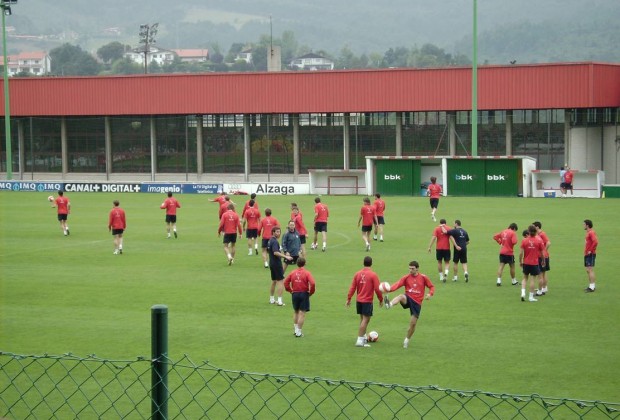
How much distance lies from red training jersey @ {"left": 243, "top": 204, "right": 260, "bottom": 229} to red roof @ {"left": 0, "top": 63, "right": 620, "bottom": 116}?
36.7m

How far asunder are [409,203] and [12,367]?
37.7 metres

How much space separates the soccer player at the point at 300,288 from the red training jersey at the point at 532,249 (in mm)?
6406

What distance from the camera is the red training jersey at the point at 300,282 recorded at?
60.7 feet

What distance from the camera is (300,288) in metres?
18.6

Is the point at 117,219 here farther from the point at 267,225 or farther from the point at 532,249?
the point at 532,249

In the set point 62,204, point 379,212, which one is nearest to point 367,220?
point 379,212

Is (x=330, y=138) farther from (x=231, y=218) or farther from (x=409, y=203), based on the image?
(x=231, y=218)

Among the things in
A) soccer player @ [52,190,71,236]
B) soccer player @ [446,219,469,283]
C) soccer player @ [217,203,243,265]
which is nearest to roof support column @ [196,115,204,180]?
soccer player @ [52,190,71,236]

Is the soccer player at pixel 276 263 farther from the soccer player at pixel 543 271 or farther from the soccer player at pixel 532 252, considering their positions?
the soccer player at pixel 543 271

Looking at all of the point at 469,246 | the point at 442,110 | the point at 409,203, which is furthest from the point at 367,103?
the point at 469,246

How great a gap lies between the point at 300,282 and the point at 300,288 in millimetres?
150

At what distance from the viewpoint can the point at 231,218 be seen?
95.0 ft

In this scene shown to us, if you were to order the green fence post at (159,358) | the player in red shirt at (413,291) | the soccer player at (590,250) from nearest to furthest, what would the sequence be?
1. the green fence post at (159,358)
2. the player in red shirt at (413,291)
3. the soccer player at (590,250)

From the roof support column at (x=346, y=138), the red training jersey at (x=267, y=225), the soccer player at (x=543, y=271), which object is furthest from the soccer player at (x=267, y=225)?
the roof support column at (x=346, y=138)
